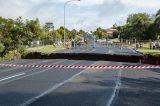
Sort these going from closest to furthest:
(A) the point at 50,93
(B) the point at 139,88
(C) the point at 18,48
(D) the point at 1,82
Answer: (A) the point at 50,93, (B) the point at 139,88, (D) the point at 1,82, (C) the point at 18,48

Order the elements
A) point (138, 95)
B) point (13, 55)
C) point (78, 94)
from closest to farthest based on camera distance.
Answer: point (138, 95), point (78, 94), point (13, 55)

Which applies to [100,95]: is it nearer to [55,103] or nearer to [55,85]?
[55,103]

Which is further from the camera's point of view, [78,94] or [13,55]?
[13,55]

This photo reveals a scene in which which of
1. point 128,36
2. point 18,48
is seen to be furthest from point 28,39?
point 128,36

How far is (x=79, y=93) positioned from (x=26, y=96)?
6.85ft

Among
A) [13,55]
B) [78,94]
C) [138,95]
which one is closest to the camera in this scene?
[138,95]

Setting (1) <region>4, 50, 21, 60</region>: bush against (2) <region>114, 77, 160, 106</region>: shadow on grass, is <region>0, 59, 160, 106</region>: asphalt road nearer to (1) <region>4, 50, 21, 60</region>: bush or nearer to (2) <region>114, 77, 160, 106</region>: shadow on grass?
(2) <region>114, 77, 160, 106</region>: shadow on grass

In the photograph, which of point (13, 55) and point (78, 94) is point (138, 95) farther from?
point (13, 55)

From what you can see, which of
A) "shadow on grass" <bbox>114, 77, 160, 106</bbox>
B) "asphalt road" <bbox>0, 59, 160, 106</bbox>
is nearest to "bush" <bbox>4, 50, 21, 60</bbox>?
"asphalt road" <bbox>0, 59, 160, 106</bbox>

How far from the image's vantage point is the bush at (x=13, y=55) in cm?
4409

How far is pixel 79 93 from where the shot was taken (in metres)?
16.0

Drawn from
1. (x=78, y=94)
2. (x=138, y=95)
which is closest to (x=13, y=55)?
(x=78, y=94)

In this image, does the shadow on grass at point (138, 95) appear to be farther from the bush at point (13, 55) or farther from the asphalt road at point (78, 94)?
the bush at point (13, 55)

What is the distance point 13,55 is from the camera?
4481 centimetres
